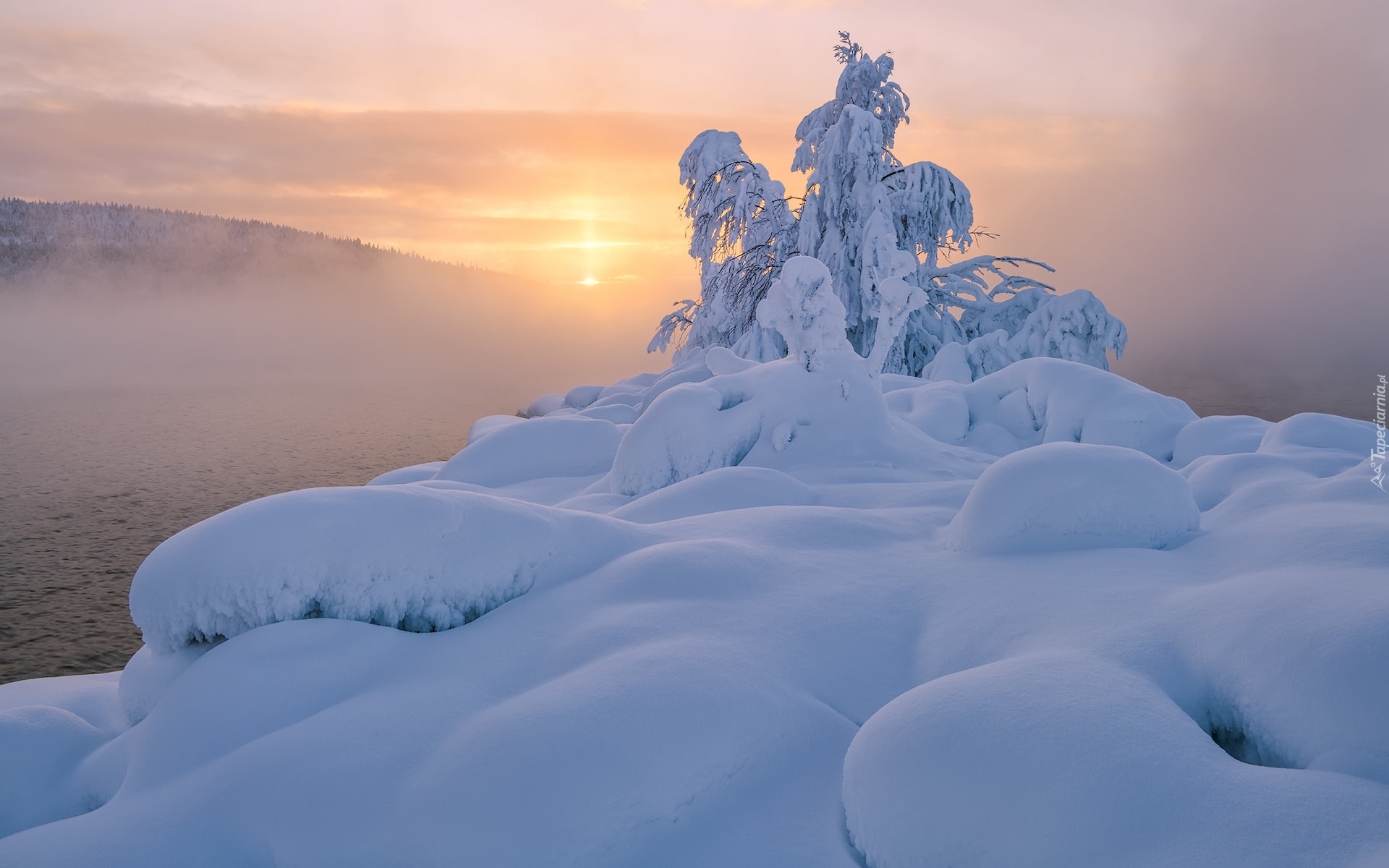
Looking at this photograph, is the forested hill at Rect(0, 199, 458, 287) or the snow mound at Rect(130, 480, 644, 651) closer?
the snow mound at Rect(130, 480, 644, 651)

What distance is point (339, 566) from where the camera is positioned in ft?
10.2

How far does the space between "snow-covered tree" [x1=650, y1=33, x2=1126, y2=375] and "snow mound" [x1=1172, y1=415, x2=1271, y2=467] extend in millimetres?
5887

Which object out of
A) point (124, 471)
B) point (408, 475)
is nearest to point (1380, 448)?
point (408, 475)

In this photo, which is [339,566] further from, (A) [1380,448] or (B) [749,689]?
(A) [1380,448]

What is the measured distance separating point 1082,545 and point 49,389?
41.6 meters

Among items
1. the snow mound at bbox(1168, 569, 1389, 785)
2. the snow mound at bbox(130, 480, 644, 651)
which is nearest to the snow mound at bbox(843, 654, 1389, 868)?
the snow mound at bbox(1168, 569, 1389, 785)

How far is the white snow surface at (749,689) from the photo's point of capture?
1972 millimetres

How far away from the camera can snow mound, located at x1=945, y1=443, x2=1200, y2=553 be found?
11.7ft

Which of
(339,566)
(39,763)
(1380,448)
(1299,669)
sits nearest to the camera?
(1299,669)

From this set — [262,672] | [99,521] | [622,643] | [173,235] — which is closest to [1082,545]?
[622,643]

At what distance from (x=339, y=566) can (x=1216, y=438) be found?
8.49 m

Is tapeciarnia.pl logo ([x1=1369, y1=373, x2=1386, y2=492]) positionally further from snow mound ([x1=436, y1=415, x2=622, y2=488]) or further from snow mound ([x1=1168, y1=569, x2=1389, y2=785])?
snow mound ([x1=436, y1=415, x2=622, y2=488])

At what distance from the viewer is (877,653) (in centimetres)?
290

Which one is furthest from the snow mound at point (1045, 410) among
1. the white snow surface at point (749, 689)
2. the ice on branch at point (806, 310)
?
the white snow surface at point (749, 689)
